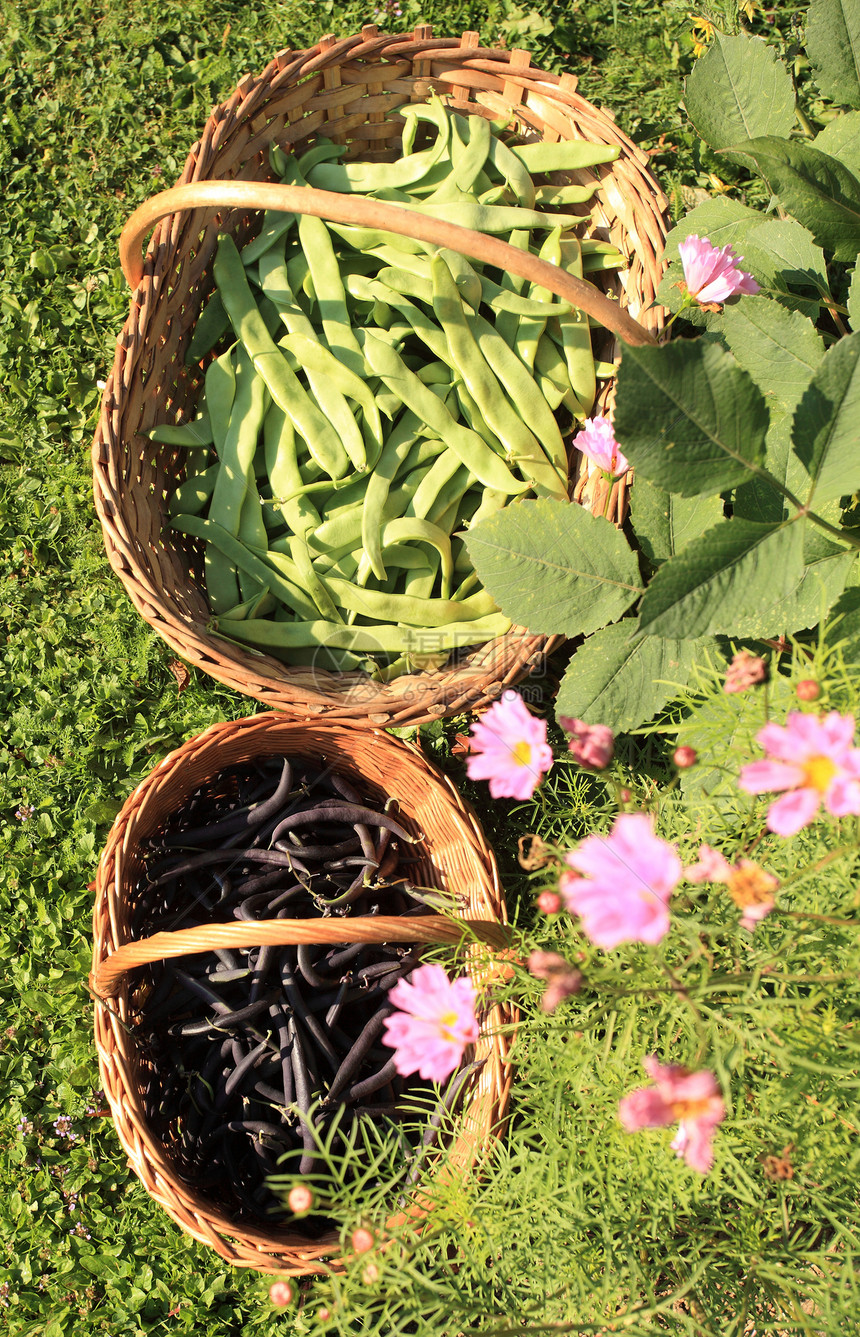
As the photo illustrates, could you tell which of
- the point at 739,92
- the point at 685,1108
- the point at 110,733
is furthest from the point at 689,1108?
the point at 739,92

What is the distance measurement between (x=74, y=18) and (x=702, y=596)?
266cm

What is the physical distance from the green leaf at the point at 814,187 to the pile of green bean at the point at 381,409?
0.39 m

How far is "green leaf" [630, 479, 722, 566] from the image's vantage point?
1.70 metres

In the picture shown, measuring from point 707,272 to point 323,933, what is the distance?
1276 mm

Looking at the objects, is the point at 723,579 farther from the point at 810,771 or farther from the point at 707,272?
the point at 707,272

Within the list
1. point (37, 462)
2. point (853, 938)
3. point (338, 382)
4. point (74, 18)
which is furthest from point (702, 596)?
point (74, 18)

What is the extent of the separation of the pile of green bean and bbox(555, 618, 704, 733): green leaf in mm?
350

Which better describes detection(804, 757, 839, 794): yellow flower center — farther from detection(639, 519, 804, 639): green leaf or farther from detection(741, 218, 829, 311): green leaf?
detection(741, 218, 829, 311): green leaf

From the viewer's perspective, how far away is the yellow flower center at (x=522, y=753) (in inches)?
40.3

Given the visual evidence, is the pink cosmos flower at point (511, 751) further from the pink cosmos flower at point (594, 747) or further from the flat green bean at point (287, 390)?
the flat green bean at point (287, 390)

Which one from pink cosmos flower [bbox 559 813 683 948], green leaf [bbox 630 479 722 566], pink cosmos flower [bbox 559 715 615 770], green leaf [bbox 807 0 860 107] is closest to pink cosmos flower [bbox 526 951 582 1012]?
pink cosmos flower [bbox 559 813 683 948]

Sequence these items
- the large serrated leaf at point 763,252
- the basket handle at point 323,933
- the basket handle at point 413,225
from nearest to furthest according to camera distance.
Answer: the basket handle at point 323,933 → the basket handle at point 413,225 → the large serrated leaf at point 763,252

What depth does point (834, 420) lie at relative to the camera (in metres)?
1.25

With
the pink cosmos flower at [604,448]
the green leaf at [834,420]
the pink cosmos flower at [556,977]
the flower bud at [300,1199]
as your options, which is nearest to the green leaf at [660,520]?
the pink cosmos flower at [604,448]
